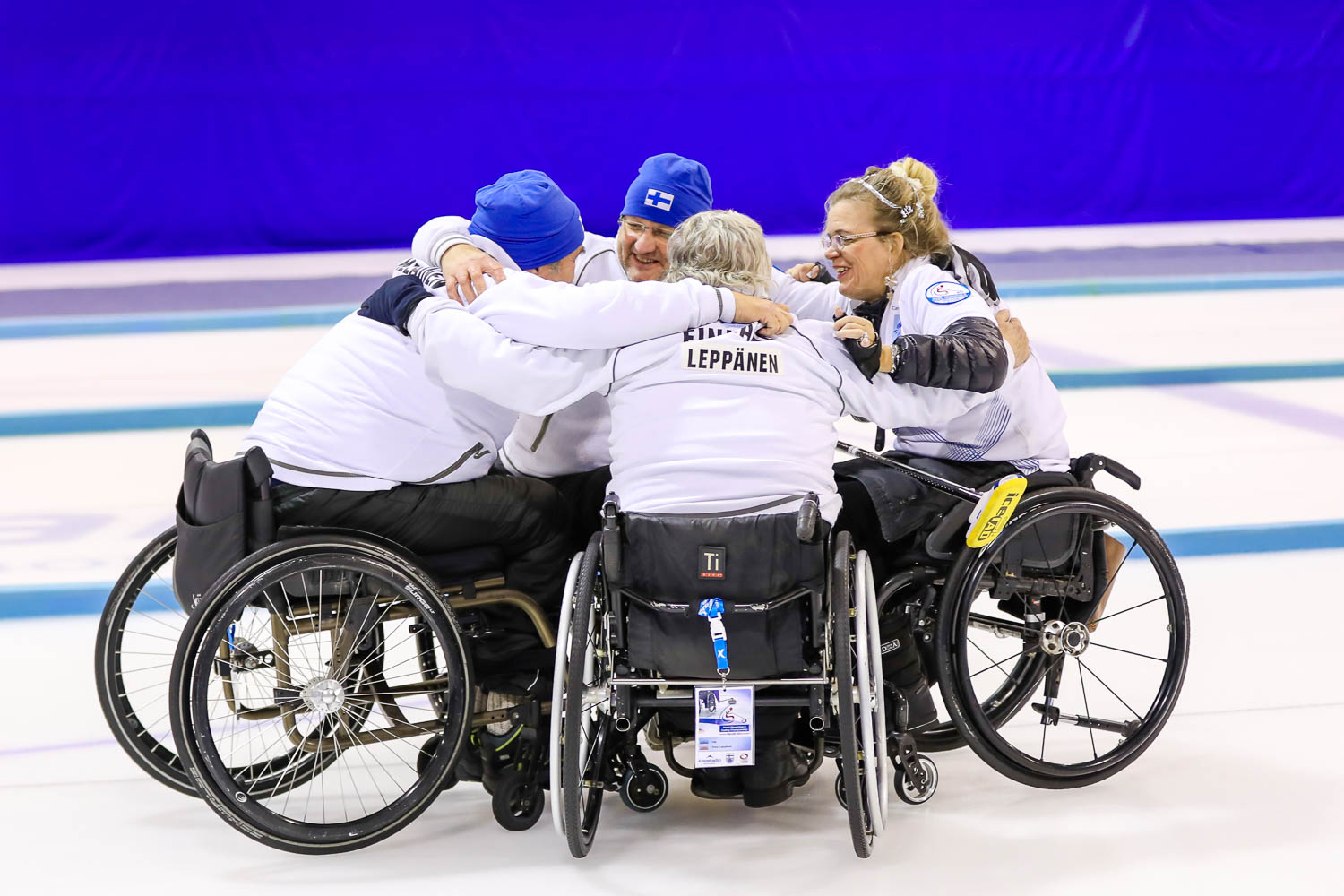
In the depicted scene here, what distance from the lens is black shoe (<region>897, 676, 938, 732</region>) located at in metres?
2.34

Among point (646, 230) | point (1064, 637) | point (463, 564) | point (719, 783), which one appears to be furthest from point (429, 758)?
point (646, 230)

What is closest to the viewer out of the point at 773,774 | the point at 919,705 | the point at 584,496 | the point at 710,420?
the point at 710,420

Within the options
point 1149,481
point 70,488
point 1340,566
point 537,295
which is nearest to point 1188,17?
point 1149,481

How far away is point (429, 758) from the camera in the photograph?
90.9 inches

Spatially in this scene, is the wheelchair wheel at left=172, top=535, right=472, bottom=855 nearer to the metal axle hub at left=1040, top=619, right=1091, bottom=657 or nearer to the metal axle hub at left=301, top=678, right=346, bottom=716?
the metal axle hub at left=301, top=678, right=346, bottom=716

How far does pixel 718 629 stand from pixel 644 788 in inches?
17.6

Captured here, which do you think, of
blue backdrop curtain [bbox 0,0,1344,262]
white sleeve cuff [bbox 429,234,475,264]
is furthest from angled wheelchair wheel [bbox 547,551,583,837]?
blue backdrop curtain [bbox 0,0,1344,262]

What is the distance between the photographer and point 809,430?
2100 millimetres

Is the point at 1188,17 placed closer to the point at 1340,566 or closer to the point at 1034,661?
the point at 1340,566

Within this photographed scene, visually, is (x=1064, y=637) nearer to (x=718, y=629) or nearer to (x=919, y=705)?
(x=919, y=705)

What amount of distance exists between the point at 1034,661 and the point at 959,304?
751 mm

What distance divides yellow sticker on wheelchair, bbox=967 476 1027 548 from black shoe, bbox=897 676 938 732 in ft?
1.05

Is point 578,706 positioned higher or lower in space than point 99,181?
lower

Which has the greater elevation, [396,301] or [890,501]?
[396,301]
